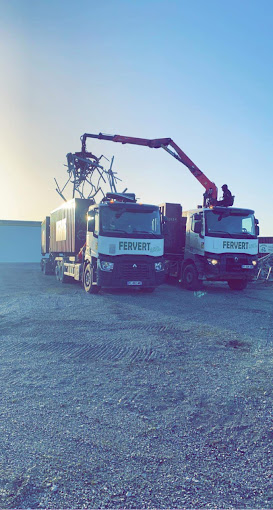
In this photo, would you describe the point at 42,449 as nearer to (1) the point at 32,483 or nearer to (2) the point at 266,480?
(1) the point at 32,483

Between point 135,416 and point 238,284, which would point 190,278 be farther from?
point 135,416

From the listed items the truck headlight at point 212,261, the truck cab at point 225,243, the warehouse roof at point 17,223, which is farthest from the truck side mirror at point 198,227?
the warehouse roof at point 17,223

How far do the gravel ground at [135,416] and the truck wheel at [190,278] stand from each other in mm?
6329

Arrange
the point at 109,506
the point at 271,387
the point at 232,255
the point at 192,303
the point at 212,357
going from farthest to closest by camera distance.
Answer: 1. the point at 232,255
2. the point at 192,303
3. the point at 212,357
4. the point at 271,387
5. the point at 109,506

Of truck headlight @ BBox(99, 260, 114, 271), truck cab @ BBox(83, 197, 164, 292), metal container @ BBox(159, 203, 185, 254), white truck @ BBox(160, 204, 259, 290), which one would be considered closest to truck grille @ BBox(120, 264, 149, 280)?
truck cab @ BBox(83, 197, 164, 292)

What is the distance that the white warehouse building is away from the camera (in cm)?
4006

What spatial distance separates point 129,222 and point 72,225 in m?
3.45

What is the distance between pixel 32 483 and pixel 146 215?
10190mm

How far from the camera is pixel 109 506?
2348 mm

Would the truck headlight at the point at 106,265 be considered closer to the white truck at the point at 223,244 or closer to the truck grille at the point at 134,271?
the truck grille at the point at 134,271

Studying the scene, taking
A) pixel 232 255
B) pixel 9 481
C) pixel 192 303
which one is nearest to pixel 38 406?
pixel 9 481

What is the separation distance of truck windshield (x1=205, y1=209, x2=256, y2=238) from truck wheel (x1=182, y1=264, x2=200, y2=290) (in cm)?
163

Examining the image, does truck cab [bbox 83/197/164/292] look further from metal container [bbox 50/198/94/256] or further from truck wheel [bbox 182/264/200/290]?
truck wheel [bbox 182/264/200/290]

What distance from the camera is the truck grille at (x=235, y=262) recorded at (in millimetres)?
13289
